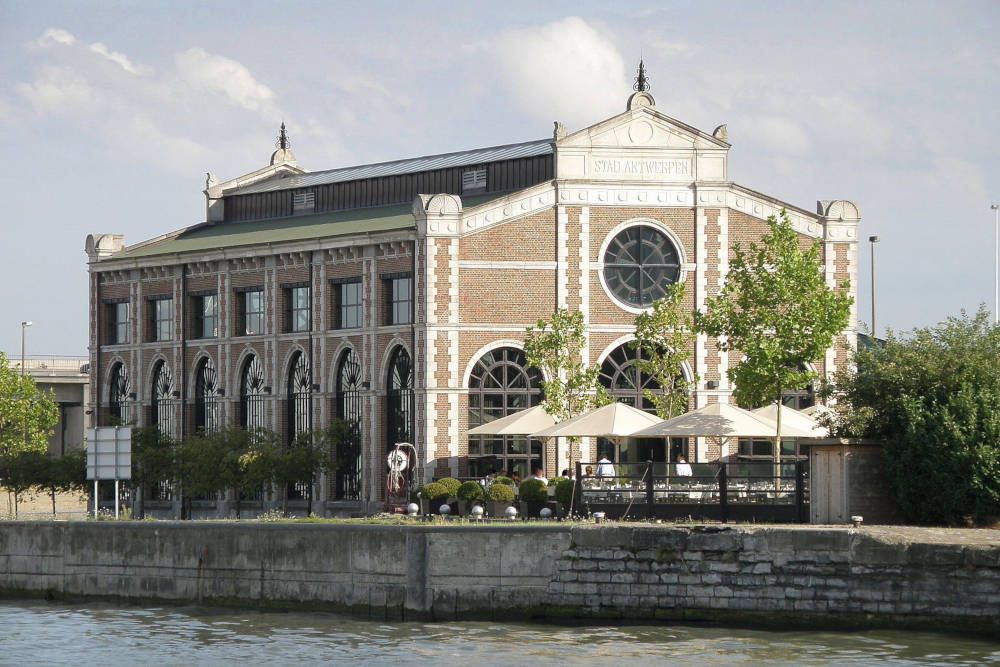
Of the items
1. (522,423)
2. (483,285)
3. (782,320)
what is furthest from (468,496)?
(483,285)

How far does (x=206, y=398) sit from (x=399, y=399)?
31.0 feet

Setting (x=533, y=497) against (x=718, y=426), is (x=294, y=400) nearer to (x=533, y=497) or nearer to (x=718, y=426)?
(x=533, y=497)

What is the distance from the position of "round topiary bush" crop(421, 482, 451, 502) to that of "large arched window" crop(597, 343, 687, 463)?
8.06m

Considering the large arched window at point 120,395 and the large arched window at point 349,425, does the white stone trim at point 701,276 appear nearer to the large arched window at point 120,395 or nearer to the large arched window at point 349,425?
the large arched window at point 349,425

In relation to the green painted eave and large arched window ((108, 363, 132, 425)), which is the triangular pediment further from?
large arched window ((108, 363, 132, 425))

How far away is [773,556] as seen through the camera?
116ft

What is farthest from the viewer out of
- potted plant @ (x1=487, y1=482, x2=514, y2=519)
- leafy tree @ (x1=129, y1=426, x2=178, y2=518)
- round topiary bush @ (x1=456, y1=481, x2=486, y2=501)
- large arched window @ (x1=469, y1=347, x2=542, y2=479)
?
leafy tree @ (x1=129, y1=426, x2=178, y2=518)

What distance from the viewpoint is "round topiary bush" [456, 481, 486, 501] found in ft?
161

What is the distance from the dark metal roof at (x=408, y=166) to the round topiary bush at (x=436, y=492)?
13.6 m

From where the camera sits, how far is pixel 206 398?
213ft

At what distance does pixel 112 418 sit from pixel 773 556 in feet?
119

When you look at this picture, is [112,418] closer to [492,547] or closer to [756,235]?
[756,235]

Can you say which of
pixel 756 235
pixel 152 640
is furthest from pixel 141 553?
pixel 756 235

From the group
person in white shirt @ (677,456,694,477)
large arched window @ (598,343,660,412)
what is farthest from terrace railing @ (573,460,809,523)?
large arched window @ (598,343,660,412)
